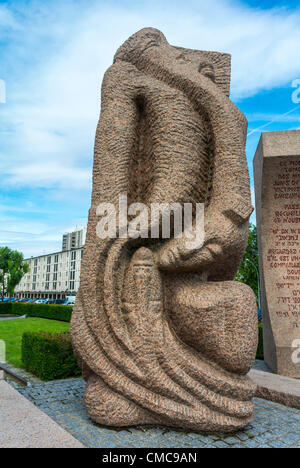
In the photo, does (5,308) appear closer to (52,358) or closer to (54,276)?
(52,358)

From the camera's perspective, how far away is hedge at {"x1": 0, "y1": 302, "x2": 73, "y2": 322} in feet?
67.2

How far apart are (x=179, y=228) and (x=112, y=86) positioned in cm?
213

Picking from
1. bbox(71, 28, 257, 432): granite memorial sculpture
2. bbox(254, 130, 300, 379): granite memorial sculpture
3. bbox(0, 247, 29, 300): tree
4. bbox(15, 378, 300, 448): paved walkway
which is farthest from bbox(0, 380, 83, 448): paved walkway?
bbox(0, 247, 29, 300): tree

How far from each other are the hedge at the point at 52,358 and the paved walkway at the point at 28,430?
3228mm

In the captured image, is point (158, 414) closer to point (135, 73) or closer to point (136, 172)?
point (136, 172)

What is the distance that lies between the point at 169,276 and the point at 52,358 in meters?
3.68

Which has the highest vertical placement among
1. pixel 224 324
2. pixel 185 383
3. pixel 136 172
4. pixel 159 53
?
pixel 159 53

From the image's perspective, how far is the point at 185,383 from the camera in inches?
148

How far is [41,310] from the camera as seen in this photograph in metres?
23.6

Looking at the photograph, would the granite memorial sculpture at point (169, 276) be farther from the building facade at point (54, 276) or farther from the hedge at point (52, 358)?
the building facade at point (54, 276)

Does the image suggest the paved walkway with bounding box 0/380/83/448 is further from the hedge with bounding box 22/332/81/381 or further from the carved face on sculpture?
the carved face on sculpture

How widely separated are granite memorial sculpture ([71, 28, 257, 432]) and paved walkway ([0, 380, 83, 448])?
0.82 metres
